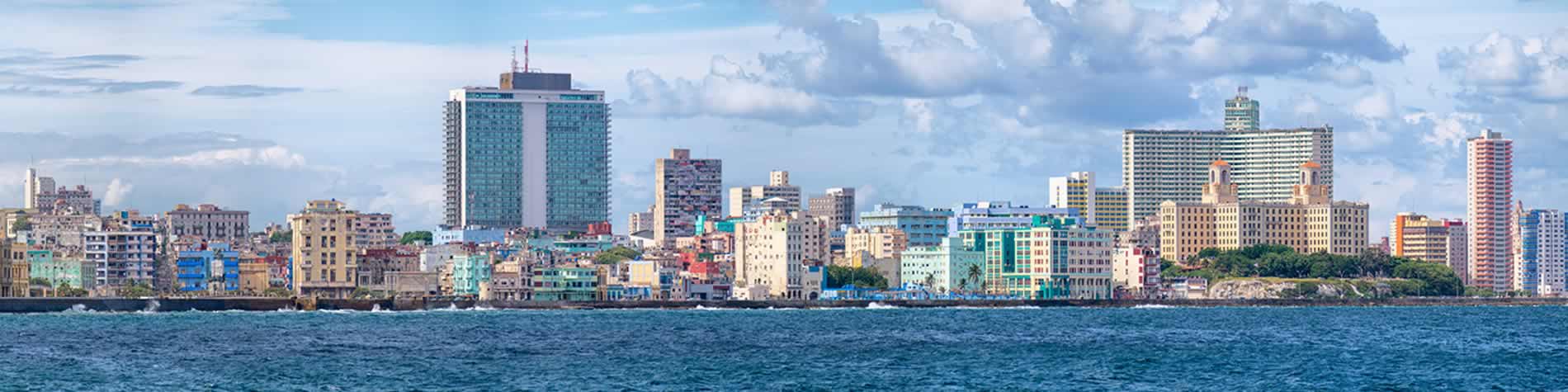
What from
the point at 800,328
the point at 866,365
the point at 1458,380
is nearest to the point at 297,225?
the point at 800,328

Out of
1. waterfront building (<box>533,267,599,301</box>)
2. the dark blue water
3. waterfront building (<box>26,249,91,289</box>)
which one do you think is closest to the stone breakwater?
waterfront building (<box>533,267,599,301</box>)

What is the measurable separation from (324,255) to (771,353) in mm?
101498

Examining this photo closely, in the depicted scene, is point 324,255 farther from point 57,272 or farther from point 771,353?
point 771,353

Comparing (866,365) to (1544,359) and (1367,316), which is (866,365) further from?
(1367,316)

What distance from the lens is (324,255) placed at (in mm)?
193125

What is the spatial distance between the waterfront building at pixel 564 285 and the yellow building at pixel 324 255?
15.3 metres

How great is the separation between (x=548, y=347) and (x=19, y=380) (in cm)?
3098

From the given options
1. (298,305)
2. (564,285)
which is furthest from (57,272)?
(564,285)

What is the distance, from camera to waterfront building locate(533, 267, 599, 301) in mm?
195750

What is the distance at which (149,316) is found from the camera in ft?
541

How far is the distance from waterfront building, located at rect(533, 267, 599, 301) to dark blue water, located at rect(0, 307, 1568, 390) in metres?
36.6

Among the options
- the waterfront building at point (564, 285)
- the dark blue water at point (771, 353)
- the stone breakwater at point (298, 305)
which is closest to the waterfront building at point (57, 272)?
the stone breakwater at point (298, 305)

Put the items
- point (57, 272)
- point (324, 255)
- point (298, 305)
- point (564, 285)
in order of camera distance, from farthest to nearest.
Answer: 1. point (57, 272)
2. point (564, 285)
3. point (324, 255)
4. point (298, 305)

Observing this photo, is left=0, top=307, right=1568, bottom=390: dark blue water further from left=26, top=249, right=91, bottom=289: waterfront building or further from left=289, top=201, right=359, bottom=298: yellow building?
left=26, top=249, right=91, bottom=289: waterfront building
